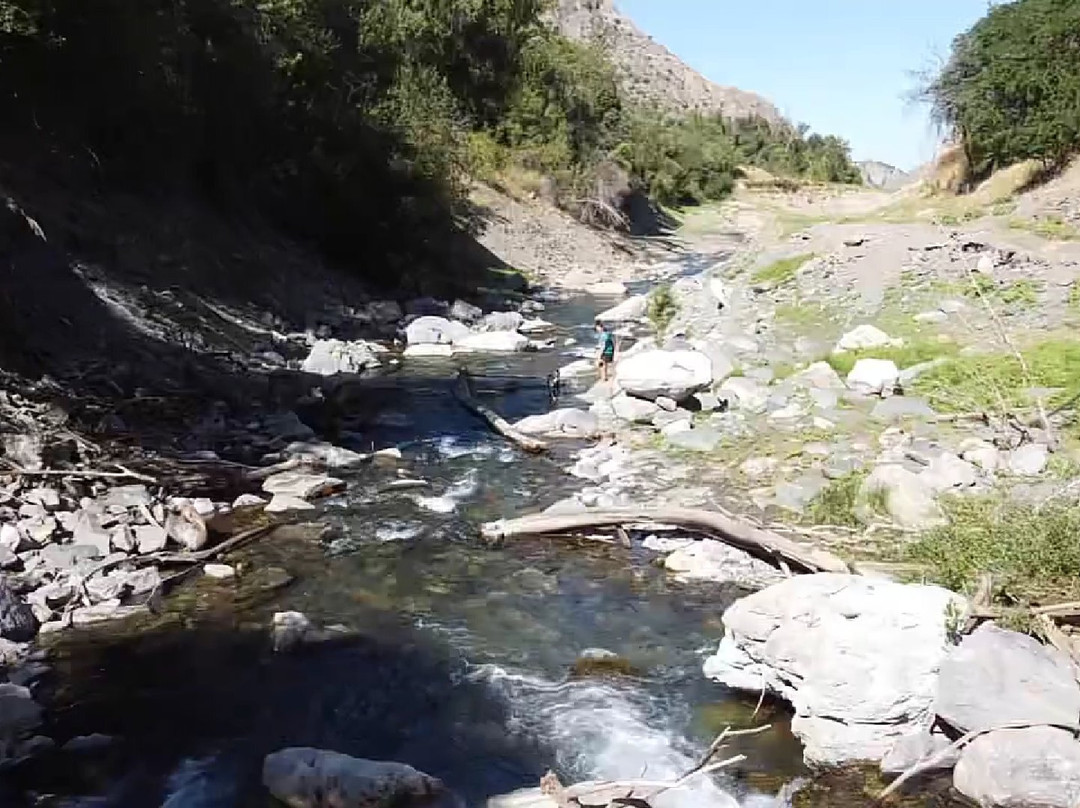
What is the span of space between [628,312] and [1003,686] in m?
24.9

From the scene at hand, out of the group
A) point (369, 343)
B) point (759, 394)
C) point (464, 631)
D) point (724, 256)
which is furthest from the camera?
point (724, 256)

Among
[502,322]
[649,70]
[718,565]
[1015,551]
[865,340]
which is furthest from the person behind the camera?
[649,70]

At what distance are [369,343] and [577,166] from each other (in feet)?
94.8

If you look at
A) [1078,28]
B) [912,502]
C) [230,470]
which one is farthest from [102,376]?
[1078,28]

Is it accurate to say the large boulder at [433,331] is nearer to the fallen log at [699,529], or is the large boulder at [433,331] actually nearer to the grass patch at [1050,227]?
the fallen log at [699,529]

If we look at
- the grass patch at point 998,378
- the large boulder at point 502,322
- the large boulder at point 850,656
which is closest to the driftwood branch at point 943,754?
the large boulder at point 850,656

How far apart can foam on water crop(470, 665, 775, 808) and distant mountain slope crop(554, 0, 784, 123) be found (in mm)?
94677

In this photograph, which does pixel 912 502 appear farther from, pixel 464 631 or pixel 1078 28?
pixel 1078 28

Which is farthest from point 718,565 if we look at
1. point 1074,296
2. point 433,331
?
point 433,331

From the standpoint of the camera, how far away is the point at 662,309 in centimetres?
2995

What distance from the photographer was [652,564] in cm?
1258

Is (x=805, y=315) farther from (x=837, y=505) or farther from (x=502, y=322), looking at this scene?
(x=837, y=505)

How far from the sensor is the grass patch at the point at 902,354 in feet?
62.5

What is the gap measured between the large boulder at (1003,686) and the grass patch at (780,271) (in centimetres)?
2090
